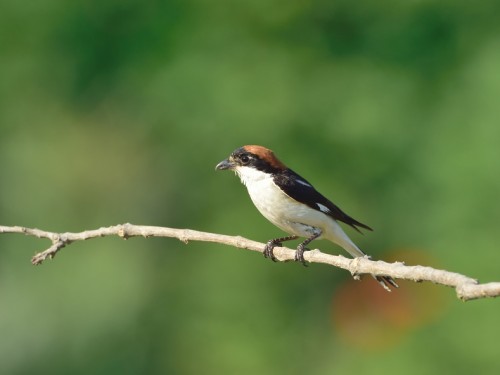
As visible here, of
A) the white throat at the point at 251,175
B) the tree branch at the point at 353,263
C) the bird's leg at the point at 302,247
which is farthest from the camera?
the white throat at the point at 251,175

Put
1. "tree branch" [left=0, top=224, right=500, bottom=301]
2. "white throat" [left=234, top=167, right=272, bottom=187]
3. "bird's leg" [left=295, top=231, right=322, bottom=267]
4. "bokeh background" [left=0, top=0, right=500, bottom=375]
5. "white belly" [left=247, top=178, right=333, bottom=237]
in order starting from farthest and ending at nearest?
1. "bokeh background" [left=0, top=0, right=500, bottom=375]
2. "white throat" [left=234, top=167, right=272, bottom=187]
3. "white belly" [left=247, top=178, right=333, bottom=237]
4. "bird's leg" [left=295, top=231, right=322, bottom=267]
5. "tree branch" [left=0, top=224, right=500, bottom=301]

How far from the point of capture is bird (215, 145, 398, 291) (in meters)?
5.24

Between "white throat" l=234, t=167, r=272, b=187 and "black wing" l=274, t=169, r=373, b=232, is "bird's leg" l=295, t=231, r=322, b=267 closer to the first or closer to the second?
"black wing" l=274, t=169, r=373, b=232

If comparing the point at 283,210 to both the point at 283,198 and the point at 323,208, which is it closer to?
the point at 283,198

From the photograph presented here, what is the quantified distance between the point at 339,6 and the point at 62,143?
5.93 meters

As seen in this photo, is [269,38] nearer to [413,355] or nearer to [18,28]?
[18,28]

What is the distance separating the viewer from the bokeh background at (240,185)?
12.2 meters

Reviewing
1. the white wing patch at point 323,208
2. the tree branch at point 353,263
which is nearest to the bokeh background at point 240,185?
the white wing patch at point 323,208

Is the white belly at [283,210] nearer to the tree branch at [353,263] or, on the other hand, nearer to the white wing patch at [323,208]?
the white wing patch at [323,208]

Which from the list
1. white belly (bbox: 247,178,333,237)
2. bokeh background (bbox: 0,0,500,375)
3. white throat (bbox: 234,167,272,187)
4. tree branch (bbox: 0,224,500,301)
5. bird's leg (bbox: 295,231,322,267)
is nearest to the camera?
tree branch (bbox: 0,224,500,301)

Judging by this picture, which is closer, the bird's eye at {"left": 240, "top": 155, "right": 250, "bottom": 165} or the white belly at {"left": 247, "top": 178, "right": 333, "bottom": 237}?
the white belly at {"left": 247, "top": 178, "right": 333, "bottom": 237}

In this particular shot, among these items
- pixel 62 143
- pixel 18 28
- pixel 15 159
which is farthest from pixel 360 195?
pixel 18 28

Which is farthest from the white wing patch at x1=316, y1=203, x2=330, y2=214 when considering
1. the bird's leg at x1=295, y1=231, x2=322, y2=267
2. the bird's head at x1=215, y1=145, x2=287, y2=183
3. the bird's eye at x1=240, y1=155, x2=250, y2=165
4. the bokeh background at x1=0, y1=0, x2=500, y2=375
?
the bokeh background at x1=0, y1=0, x2=500, y2=375

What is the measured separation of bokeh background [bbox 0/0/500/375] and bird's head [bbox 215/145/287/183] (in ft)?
18.3
